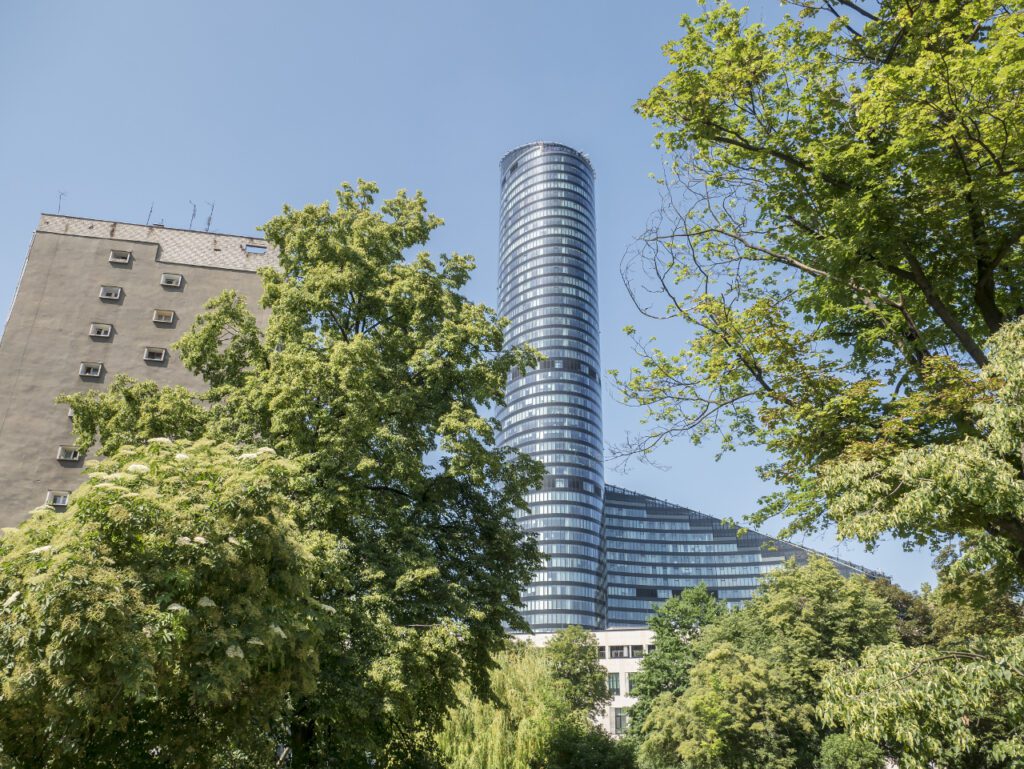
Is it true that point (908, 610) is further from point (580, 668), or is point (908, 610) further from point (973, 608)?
point (973, 608)

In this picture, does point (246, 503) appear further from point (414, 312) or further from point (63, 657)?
point (414, 312)

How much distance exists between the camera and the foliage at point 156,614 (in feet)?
25.0

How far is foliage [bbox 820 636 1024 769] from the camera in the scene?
8.18m

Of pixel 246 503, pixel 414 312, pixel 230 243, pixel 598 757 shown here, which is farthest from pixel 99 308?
pixel 598 757

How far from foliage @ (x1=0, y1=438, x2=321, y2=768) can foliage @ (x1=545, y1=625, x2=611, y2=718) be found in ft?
188

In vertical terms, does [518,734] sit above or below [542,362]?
below

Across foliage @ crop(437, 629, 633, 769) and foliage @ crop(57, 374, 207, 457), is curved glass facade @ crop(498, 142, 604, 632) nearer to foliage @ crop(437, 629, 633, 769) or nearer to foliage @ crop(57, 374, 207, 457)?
foliage @ crop(437, 629, 633, 769)

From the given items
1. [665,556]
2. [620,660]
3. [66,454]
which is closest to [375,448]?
[66,454]

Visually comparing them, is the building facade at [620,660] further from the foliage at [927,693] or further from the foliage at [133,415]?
the foliage at [927,693]

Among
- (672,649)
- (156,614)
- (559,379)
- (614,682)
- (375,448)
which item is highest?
(559,379)

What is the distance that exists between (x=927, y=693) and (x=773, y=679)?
28078mm

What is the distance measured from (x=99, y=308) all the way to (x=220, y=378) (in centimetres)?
2134

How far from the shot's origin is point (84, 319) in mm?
34625

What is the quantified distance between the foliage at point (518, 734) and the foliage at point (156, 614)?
31.0 ft
